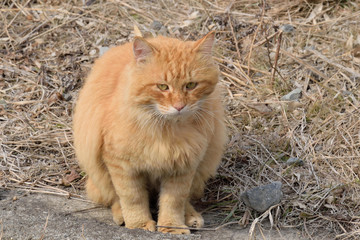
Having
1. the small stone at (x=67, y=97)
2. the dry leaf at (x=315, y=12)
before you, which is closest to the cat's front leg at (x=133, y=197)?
the small stone at (x=67, y=97)

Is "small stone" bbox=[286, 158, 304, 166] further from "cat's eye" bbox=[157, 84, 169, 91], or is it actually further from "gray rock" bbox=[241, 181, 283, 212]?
"cat's eye" bbox=[157, 84, 169, 91]

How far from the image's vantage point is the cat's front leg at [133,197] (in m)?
3.47

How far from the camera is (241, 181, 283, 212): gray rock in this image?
3.84 meters

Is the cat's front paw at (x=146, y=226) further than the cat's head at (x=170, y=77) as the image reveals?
Yes

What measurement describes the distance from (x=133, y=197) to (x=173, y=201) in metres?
0.29

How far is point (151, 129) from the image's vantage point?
10.9ft

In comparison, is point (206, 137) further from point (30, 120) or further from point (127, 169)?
point (30, 120)

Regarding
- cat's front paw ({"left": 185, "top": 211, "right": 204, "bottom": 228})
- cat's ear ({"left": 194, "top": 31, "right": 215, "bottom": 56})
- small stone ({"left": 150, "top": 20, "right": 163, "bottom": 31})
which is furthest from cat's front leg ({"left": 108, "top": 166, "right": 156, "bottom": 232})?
small stone ({"left": 150, "top": 20, "right": 163, "bottom": 31})

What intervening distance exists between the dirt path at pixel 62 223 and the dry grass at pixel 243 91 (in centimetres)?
14

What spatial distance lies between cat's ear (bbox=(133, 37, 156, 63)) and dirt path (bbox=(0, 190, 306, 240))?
120 centimetres


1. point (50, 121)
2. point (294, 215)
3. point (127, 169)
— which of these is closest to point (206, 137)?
point (127, 169)

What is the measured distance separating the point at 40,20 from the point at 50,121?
5.81 feet

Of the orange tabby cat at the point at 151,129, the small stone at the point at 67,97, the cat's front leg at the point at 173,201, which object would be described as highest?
the orange tabby cat at the point at 151,129

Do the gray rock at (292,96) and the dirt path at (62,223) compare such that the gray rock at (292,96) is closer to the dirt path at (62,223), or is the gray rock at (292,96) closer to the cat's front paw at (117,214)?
the dirt path at (62,223)
